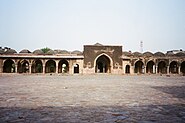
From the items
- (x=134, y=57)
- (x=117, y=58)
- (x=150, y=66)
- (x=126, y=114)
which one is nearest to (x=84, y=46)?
(x=117, y=58)

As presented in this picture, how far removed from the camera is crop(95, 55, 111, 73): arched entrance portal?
35312 millimetres

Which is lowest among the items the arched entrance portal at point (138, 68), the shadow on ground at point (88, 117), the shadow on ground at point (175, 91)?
the shadow on ground at point (175, 91)

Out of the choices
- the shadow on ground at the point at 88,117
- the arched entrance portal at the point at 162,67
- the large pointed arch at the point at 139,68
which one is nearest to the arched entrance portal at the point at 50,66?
the large pointed arch at the point at 139,68

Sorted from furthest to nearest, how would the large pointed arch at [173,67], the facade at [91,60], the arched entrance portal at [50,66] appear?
1. the large pointed arch at [173,67]
2. the arched entrance portal at [50,66]
3. the facade at [91,60]

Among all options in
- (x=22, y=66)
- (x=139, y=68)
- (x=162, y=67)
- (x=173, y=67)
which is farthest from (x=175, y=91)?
(x=173, y=67)

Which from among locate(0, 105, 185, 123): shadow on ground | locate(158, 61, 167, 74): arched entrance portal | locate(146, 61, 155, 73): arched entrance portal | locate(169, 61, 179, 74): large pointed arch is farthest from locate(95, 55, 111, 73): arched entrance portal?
locate(0, 105, 185, 123): shadow on ground

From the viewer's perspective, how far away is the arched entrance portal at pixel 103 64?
35312 millimetres

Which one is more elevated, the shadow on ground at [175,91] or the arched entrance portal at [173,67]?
the arched entrance portal at [173,67]

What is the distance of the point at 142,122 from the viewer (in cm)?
330

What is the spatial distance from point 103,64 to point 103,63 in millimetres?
196

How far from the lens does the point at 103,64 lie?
37.1 meters

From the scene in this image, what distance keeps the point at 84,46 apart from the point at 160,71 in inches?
658

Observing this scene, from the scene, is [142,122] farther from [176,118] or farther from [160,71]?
[160,71]

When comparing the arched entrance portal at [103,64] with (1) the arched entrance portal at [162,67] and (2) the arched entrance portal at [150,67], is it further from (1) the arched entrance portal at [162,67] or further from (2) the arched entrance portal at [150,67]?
(1) the arched entrance portal at [162,67]
